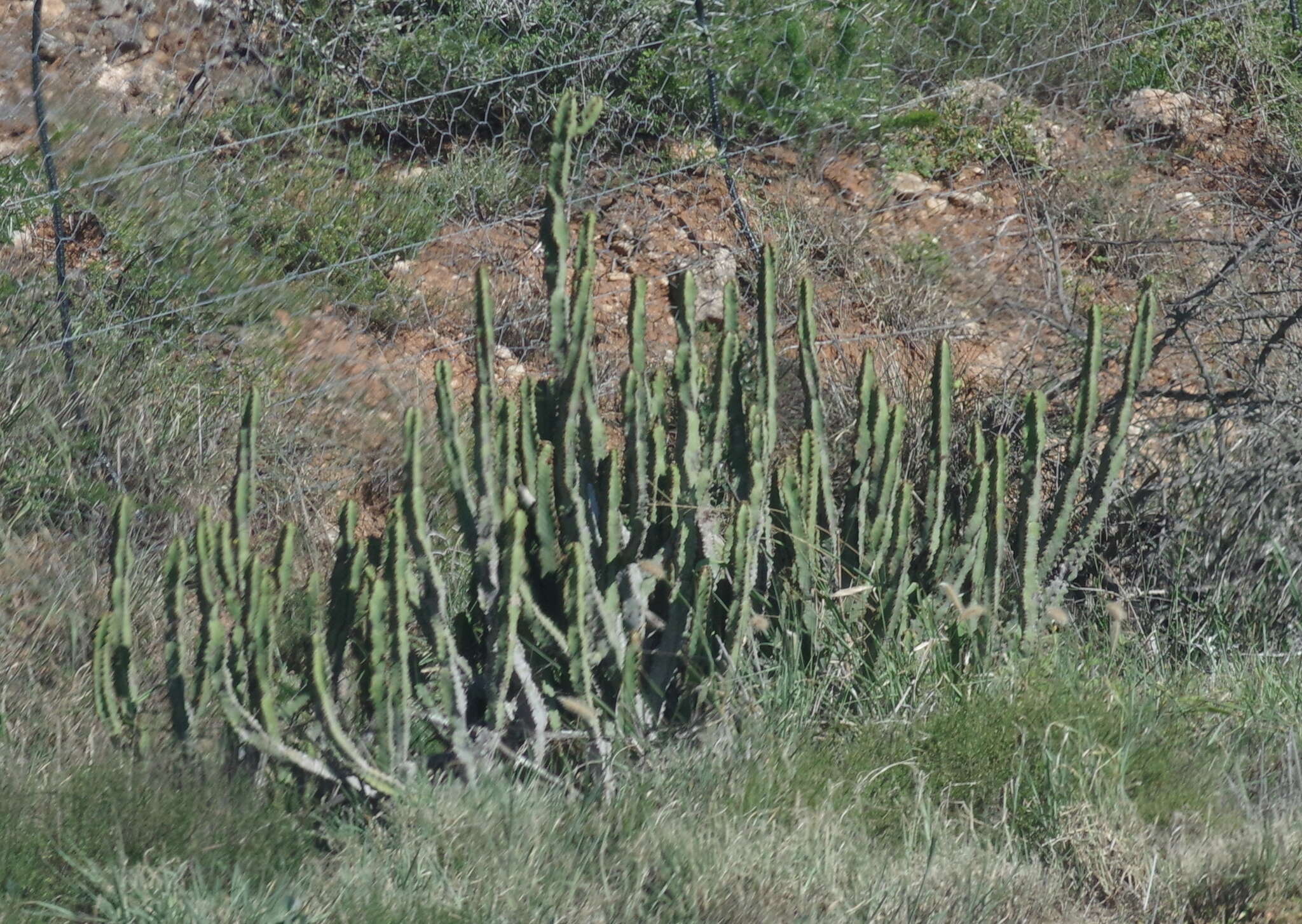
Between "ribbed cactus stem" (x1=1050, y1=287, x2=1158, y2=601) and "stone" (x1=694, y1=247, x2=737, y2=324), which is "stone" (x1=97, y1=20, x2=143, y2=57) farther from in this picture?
"ribbed cactus stem" (x1=1050, y1=287, x2=1158, y2=601)

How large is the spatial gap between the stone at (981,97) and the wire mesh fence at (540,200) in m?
0.01

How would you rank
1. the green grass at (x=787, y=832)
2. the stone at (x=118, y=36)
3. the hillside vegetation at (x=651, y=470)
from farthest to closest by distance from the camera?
the stone at (x=118, y=36) < the hillside vegetation at (x=651, y=470) < the green grass at (x=787, y=832)

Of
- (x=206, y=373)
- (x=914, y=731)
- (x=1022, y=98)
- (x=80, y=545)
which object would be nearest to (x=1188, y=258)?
(x=1022, y=98)

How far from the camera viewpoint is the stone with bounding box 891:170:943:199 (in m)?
6.30

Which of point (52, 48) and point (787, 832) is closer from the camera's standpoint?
point (787, 832)

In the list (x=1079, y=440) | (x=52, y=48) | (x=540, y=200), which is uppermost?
(x=52, y=48)

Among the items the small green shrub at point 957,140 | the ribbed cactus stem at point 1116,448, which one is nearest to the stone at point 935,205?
the small green shrub at point 957,140

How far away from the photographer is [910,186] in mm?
6328

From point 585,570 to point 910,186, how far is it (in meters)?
3.61

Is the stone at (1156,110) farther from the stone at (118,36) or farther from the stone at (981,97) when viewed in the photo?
the stone at (118,36)

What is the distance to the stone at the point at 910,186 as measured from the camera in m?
6.30

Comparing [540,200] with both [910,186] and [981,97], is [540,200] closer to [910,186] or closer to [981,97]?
[910,186]

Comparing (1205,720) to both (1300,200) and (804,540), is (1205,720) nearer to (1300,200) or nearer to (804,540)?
(804,540)

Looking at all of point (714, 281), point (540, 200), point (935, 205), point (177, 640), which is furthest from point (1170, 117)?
point (177, 640)
